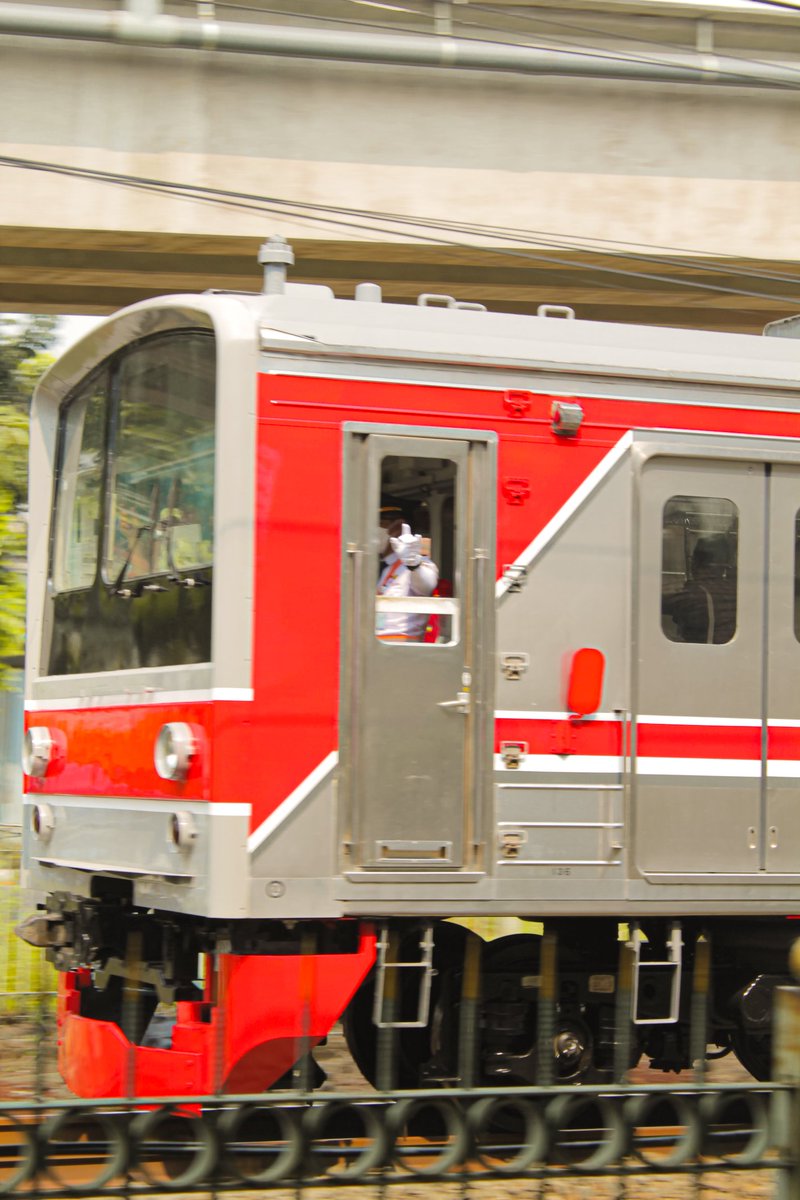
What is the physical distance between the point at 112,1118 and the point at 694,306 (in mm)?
9649

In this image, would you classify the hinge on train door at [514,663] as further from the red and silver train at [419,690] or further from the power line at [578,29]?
the power line at [578,29]

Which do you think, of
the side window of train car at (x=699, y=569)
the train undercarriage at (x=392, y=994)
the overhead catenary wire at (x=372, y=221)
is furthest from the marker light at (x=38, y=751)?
the overhead catenary wire at (x=372, y=221)

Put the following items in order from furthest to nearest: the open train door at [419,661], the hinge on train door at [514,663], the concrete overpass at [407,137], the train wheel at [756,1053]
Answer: the concrete overpass at [407,137]
the train wheel at [756,1053]
the hinge on train door at [514,663]
the open train door at [419,661]

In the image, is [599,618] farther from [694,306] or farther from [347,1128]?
[694,306]

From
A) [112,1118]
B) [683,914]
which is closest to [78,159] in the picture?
[683,914]

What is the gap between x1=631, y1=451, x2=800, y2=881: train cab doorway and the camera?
729 cm

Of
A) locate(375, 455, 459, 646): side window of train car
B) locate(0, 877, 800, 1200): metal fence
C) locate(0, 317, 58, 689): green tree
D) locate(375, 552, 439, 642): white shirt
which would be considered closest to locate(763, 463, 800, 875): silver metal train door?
locate(375, 455, 459, 646): side window of train car

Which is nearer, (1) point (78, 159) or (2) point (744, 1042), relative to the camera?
(2) point (744, 1042)

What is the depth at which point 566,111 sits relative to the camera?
11469mm

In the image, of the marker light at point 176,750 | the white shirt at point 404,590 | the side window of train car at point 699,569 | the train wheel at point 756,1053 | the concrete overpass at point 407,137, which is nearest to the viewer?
the marker light at point 176,750

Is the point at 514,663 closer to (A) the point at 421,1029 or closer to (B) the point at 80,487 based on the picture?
(A) the point at 421,1029

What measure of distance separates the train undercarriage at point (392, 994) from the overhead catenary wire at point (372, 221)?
16.3 ft

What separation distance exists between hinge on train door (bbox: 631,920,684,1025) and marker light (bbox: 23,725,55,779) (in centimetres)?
282

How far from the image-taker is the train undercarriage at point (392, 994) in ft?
22.0
